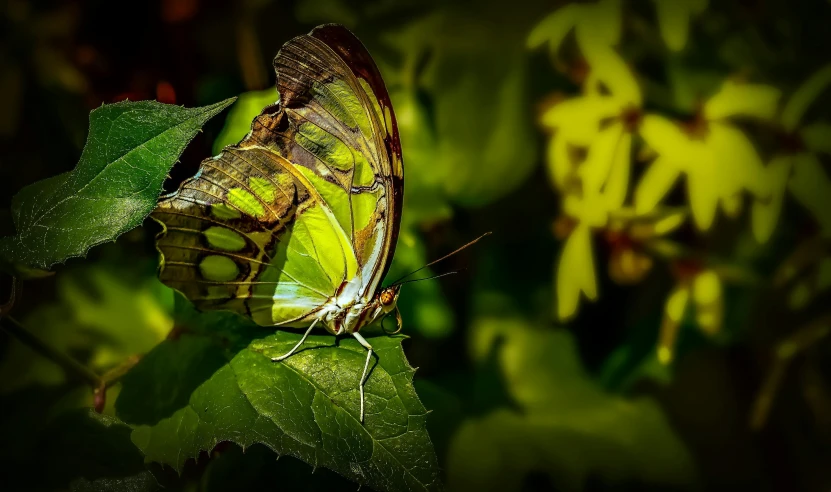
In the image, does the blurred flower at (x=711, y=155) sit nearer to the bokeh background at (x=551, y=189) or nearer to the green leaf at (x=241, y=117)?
the bokeh background at (x=551, y=189)

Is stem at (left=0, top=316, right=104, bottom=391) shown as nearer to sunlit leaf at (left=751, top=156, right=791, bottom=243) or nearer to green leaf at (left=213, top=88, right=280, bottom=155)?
green leaf at (left=213, top=88, right=280, bottom=155)

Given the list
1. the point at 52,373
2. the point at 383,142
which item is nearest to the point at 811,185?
the point at 383,142

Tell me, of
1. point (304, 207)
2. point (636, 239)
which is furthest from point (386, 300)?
point (636, 239)

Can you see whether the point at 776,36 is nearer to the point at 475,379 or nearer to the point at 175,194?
the point at 475,379

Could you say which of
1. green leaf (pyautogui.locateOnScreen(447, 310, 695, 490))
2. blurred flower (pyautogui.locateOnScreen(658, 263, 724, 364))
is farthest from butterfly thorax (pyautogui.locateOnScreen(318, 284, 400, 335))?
blurred flower (pyautogui.locateOnScreen(658, 263, 724, 364))

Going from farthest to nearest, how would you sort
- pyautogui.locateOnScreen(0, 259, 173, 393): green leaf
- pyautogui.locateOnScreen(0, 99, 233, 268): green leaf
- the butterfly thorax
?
pyautogui.locateOnScreen(0, 259, 173, 393): green leaf, the butterfly thorax, pyautogui.locateOnScreen(0, 99, 233, 268): green leaf

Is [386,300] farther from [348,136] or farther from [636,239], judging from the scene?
[636,239]
